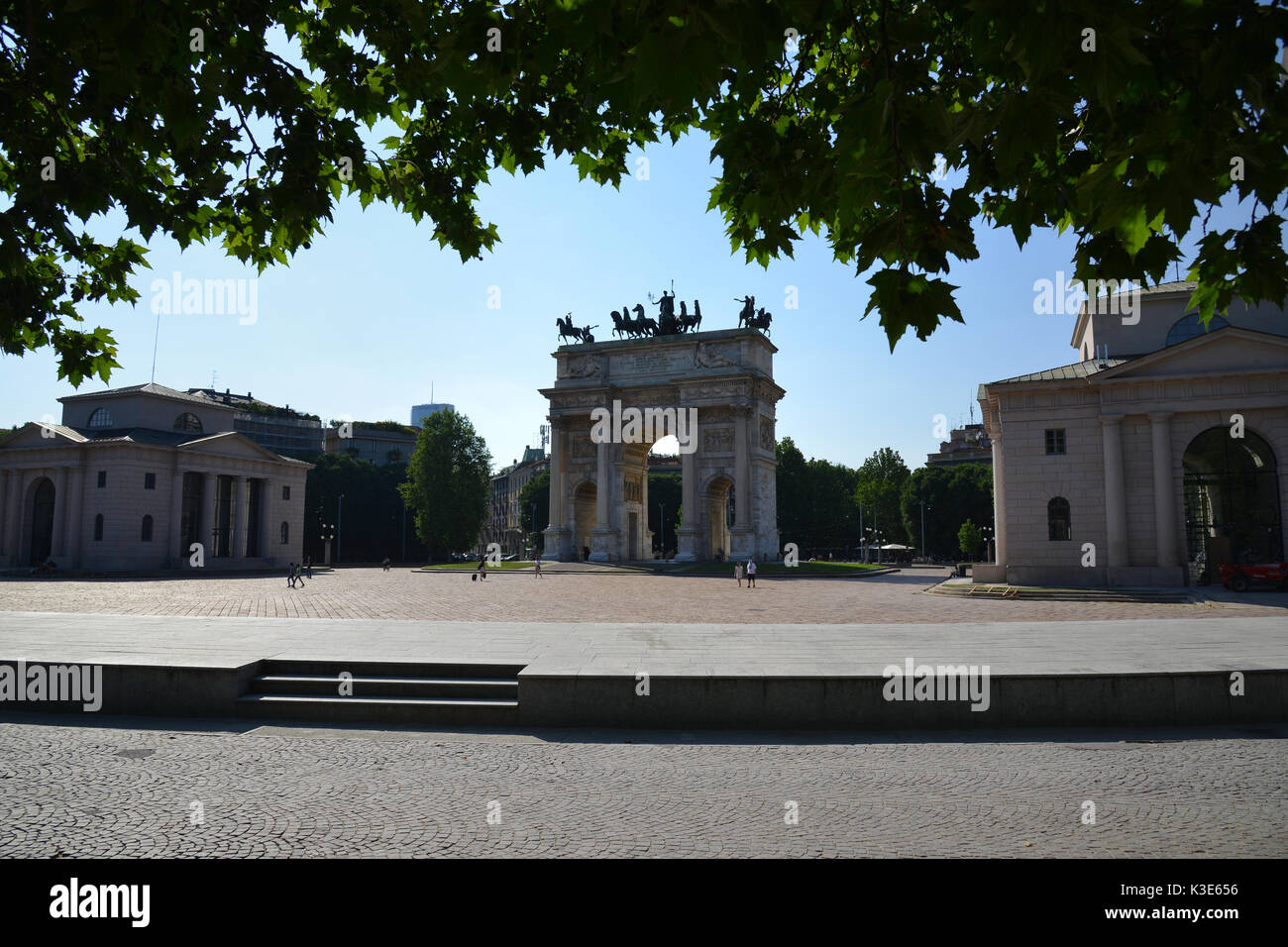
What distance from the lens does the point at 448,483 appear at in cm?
8375

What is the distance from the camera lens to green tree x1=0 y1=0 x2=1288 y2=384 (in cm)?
Answer: 368

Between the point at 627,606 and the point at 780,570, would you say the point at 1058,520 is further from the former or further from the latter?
the point at 780,570

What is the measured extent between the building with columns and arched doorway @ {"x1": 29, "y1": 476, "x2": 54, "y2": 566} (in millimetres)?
80

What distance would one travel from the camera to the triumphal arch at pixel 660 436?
213 feet

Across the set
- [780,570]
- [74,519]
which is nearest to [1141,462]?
[780,570]

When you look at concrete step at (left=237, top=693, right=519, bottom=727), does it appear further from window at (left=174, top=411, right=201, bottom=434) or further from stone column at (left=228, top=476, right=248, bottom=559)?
window at (left=174, top=411, right=201, bottom=434)

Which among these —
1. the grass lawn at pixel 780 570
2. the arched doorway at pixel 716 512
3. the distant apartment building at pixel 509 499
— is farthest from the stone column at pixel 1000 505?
the distant apartment building at pixel 509 499

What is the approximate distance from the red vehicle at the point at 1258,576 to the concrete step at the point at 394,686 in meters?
31.5

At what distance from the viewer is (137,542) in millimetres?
59656

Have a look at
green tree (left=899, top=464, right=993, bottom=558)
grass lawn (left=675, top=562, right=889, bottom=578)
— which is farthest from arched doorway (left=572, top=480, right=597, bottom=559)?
green tree (left=899, top=464, right=993, bottom=558)

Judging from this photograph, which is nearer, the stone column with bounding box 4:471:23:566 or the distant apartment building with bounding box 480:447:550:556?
the stone column with bounding box 4:471:23:566

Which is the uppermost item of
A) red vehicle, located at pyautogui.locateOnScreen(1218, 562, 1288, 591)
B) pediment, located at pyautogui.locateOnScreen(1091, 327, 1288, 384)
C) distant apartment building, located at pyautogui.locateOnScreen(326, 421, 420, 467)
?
distant apartment building, located at pyautogui.locateOnScreen(326, 421, 420, 467)

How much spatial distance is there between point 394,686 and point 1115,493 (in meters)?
33.6

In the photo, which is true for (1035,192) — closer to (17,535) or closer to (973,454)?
(17,535)
